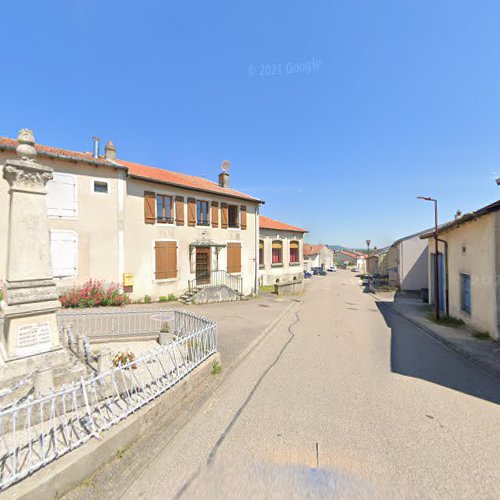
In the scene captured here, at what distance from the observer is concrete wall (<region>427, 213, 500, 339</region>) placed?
738cm

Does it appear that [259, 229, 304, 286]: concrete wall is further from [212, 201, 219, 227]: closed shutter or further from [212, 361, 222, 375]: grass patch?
[212, 361, 222, 375]: grass patch

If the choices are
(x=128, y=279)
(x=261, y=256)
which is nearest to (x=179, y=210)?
(x=128, y=279)

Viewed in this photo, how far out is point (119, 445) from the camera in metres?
3.02

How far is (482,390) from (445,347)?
2834mm

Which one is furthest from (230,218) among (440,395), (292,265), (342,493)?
(342,493)

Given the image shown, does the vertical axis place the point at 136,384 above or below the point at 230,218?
below

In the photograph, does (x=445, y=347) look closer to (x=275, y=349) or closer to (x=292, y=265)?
(x=275, y=349)

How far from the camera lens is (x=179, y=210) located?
572 inches

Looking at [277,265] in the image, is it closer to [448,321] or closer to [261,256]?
[261,256]

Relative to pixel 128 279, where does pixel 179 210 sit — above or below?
above

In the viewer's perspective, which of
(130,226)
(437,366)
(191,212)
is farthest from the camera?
(191,212)

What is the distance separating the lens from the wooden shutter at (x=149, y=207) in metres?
13.3

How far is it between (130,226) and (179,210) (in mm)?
2891

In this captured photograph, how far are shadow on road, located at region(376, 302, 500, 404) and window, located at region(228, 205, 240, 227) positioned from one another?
1191 cm
